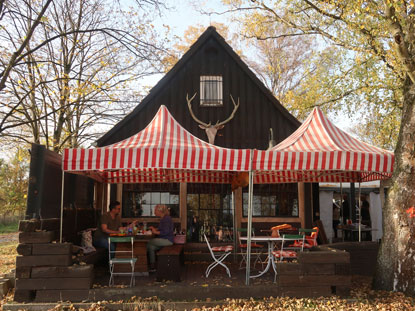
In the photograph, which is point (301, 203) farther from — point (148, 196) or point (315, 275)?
point (315, 275)

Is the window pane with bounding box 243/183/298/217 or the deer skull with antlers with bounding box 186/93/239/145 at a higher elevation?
the deer skull with antlers with bounding box 186/93/239/145

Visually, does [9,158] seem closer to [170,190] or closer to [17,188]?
[17,188]

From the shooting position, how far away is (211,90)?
11484 mm

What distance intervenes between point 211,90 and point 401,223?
6636 millimetres

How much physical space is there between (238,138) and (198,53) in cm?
283

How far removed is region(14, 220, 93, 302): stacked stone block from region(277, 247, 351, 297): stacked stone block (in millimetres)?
3047

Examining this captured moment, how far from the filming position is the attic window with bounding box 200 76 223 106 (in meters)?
11.4

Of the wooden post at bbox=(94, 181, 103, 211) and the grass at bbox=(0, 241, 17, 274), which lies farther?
the wooden post at bbox=(94, 181, 103, 211)

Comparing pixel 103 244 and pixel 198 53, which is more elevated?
pixel 198 53

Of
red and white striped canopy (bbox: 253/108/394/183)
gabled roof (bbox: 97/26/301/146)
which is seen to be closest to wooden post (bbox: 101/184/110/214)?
gabled roof (bbox: 97/26/301/146)

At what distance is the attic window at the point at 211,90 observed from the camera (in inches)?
449

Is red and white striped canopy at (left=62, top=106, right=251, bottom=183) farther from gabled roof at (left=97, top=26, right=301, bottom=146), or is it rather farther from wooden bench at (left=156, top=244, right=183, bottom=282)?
gabled roof at (left=97, top=26, right=301, bottom=146)

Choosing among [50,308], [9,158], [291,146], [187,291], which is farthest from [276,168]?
[9,158]

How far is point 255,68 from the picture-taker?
81.7 feet
